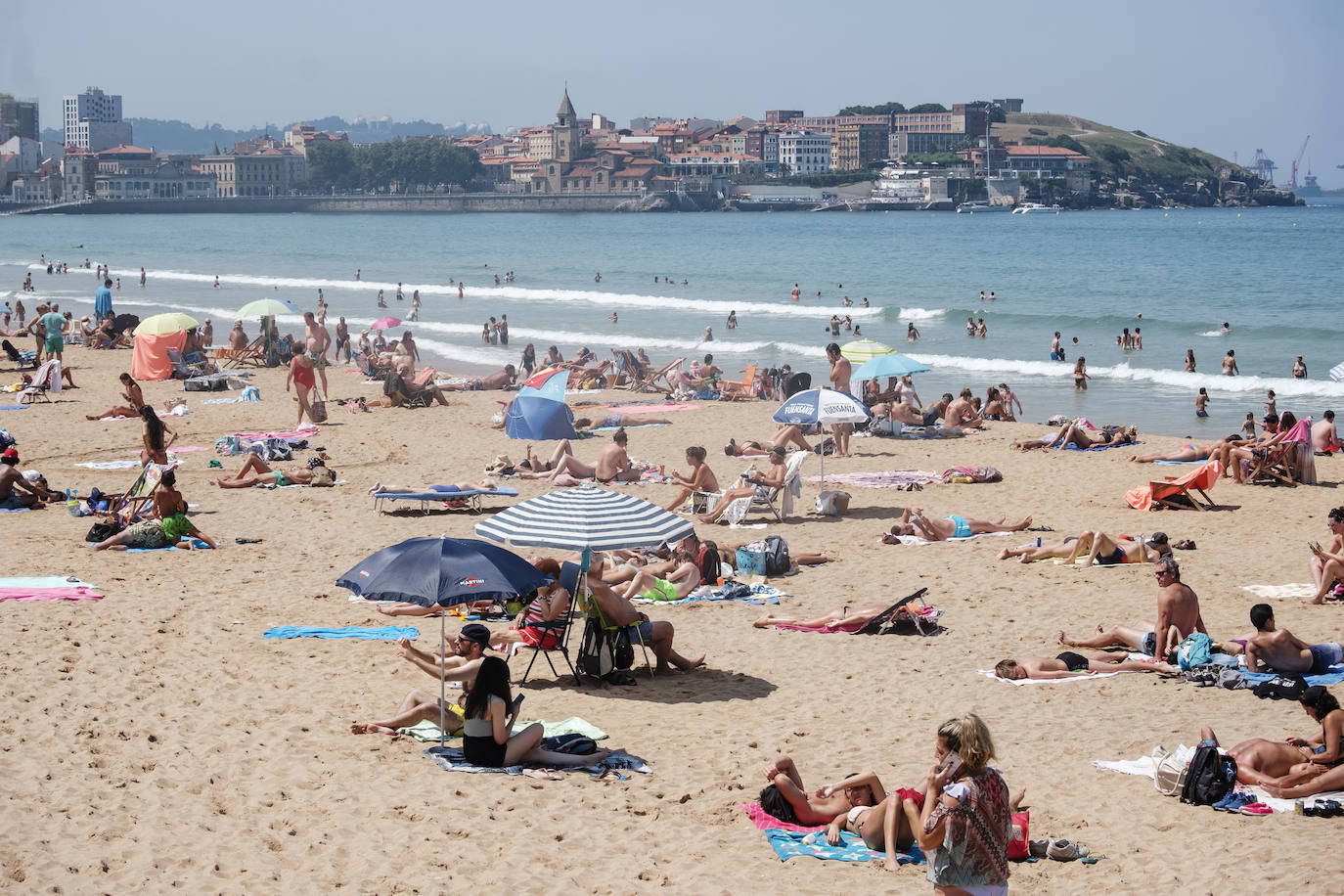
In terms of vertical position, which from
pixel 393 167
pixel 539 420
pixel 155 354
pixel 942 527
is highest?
pixel 393 167

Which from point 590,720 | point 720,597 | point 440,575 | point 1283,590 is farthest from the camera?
point 720,597

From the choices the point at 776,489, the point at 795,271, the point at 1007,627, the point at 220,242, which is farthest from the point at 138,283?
the point at 1007,627

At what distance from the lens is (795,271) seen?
216 feet

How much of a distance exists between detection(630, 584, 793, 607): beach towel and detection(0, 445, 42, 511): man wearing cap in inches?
244

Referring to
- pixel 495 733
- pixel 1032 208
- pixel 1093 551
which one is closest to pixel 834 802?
pixel 495 733

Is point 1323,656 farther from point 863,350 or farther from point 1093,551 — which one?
point 863,350

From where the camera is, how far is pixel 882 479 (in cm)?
1460

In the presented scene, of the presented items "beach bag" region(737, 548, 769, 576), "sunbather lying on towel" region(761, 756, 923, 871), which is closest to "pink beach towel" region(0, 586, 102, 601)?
"beach bag" region(737, 548, 769, 576)

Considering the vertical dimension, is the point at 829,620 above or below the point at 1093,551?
below

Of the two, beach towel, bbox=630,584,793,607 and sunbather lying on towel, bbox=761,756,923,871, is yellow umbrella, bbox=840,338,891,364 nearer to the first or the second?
beach towel, bbox=630,584,793,607

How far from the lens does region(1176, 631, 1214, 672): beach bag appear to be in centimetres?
802

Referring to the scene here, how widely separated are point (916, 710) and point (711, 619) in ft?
7.58

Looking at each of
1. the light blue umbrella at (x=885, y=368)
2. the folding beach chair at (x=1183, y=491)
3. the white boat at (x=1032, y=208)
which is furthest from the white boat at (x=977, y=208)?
the folding beach chair at (x=1183, y=491)

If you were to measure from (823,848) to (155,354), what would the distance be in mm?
19299
